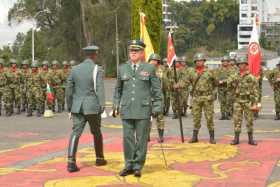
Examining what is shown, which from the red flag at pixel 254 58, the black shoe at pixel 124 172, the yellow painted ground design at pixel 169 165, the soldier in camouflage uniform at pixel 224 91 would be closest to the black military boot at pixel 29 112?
the soldier in camouflage uniform at pixel 224 91

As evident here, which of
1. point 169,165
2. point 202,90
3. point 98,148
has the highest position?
point 202,90

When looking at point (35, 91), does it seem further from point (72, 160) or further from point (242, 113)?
point (72, 160)

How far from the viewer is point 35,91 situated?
21188 millimetres

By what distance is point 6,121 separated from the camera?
19391 mm

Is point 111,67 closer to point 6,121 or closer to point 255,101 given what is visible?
point 6,121

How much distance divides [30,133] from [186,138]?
438 centimetres

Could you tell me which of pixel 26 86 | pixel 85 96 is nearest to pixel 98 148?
pixel 85 96

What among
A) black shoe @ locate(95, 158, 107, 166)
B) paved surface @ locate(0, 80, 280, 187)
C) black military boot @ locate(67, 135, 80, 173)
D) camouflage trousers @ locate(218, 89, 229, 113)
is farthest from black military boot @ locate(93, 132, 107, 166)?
camouflage trousers @ locate(218, 89, 229, 113)

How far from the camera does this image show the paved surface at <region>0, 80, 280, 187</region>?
8.99m

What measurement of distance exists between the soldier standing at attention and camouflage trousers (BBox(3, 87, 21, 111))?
12369mm

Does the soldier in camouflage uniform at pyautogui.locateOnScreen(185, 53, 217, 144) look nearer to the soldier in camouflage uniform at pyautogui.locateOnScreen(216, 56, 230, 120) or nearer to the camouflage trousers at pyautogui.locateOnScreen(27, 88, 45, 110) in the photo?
the soldier in camouflage uniform at pyautogui.locateOnScreen(216, 56, 230, 120)

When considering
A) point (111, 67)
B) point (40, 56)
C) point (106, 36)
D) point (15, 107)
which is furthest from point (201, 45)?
point (15, 107)

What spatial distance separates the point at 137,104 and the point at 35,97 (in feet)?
40.2

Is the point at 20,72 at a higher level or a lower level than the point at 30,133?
higher
